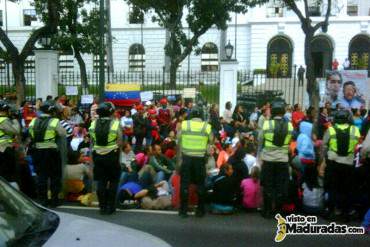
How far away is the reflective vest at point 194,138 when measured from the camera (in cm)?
838

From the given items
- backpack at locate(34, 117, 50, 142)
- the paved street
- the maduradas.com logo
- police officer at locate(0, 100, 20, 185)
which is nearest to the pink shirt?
the paved street

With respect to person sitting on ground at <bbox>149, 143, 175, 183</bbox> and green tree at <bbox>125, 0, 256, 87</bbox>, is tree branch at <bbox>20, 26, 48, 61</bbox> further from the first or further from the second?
person sitting on ground at <bbox>149, 143, 175, 183</bbox>

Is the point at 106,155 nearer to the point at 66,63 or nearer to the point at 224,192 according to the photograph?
the point at 224,192

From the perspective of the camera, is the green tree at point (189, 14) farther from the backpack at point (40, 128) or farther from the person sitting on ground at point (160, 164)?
the backpack at point (40, 128)

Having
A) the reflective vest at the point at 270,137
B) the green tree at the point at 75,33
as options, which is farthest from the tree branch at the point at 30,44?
the reflective vest at the point at 270,137

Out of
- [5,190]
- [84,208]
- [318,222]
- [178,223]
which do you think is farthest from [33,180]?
[5,190]

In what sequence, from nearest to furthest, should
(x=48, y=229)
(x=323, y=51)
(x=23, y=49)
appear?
(x=48, y=229)
(x=23, y=49)
(x=323, y=51)

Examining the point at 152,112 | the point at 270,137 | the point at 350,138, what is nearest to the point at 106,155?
the point at 270,137

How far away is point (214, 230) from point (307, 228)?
1.36 meters

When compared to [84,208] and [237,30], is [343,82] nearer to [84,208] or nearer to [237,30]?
[84,208]

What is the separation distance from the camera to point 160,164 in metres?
10.2

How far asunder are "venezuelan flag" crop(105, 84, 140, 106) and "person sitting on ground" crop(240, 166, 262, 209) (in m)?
12.9

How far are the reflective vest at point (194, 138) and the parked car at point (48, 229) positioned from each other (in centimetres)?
445

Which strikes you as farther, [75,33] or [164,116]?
[75,33]
